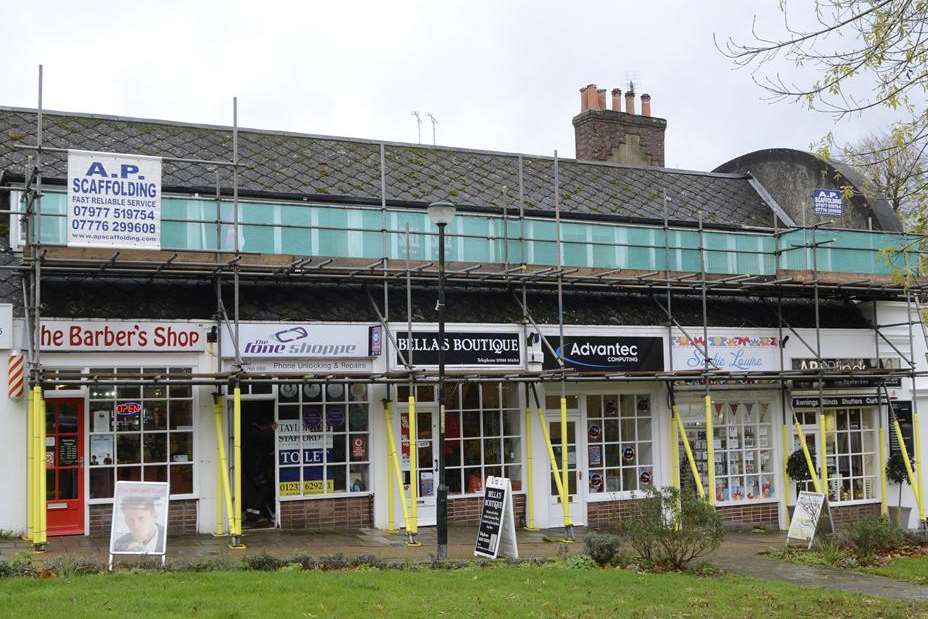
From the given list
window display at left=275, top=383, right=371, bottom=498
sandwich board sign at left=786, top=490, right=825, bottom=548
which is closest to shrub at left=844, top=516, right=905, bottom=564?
sandwich board sign at left=786, top=490, right=825, bottom=548

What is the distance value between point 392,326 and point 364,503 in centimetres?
→ 327

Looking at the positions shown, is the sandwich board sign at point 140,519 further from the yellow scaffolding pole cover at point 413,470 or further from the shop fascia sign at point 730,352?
the shop fascia sign at point 730,352

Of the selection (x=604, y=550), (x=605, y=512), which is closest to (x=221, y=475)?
(x=604, y=550)

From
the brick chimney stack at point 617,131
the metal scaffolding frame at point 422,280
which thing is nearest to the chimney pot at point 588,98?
the brick chimney stack at point 617,131

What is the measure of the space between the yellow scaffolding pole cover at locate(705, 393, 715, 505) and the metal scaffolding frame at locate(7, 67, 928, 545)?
111 mm

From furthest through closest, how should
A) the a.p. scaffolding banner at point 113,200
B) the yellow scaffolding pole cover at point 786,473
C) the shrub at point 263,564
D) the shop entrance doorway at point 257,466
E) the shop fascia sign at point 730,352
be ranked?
1. the yellow scaffolding pole cover at point 786,473
2. the shop fascia sign at point 730,352
3. the shop entrance doorway at point 257,466
4. the a.p. scaffolding banner at point 113,200
5. the shrub at point 263,564

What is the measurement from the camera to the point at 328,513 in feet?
67.7

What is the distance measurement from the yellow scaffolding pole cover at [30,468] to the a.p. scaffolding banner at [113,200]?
271cm

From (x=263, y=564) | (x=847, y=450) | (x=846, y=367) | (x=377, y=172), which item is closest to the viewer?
(x=263, y=564)

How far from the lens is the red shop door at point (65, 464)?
18.6 metres

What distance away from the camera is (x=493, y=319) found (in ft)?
73.0

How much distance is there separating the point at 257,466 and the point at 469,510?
4.24 m

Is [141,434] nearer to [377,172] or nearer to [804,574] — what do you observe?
[377,172]

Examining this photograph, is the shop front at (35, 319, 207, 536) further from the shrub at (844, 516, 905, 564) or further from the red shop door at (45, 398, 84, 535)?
the shrub at (844, 516, 905, 564)
